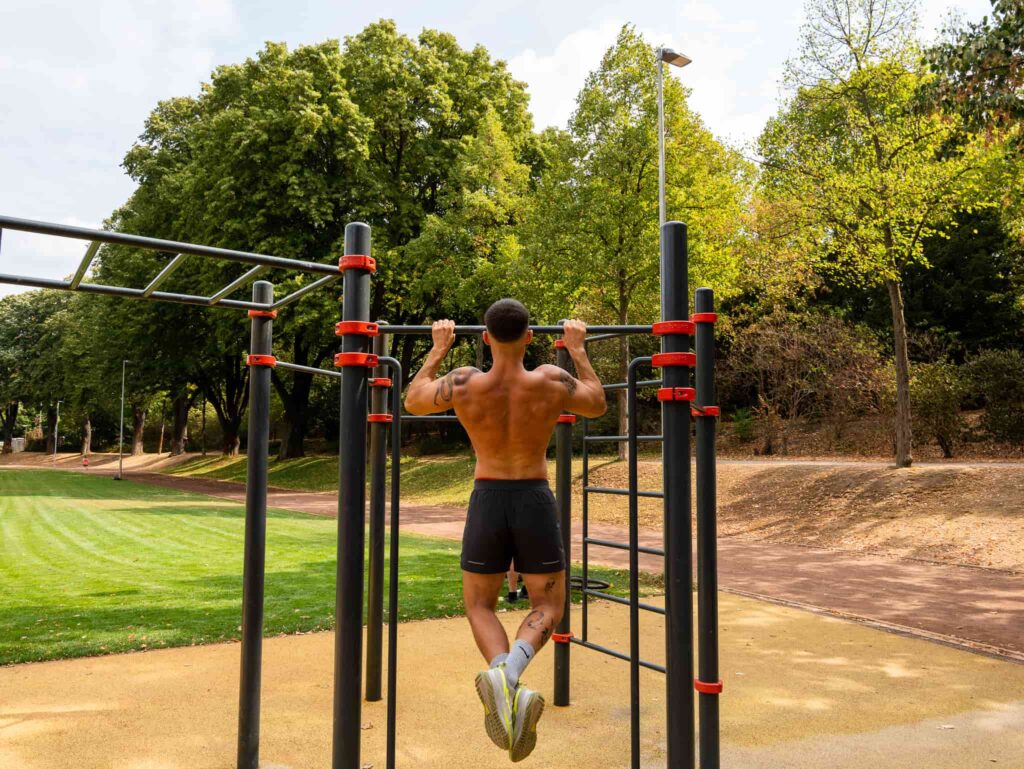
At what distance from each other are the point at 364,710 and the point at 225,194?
22110 mm

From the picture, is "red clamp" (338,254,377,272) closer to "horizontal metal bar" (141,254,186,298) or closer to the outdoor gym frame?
the outdoor gym frame

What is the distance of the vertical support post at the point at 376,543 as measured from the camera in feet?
14.1

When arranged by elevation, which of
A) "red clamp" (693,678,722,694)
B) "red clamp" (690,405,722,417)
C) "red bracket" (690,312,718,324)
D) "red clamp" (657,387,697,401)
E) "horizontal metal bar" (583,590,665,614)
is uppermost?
"red bracket" (690,312,718,324)

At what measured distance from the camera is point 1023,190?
15.5 metres

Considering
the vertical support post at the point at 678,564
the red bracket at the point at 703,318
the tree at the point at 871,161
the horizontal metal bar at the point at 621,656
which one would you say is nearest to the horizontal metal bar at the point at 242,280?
the vertical support post at the point at 678,564

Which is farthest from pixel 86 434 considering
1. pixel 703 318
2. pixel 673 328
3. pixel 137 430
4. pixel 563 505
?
pixel 673 328

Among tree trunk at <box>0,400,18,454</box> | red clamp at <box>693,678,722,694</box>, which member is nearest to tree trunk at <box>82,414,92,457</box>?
tree trunk at <box>0,400,18,454</box>

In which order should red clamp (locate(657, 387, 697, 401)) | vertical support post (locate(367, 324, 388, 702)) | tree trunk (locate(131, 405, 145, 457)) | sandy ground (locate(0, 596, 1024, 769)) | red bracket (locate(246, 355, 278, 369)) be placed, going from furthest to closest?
tree trunk (locate(131, 405, 145, 457)), vertical support post (locate(367, 324, 388, 702)), red bracket (locate(246, 355, 278, 369)), sandy ground (locate(0, 596, 1024, 769)), red clamp (locate(657, 387, 697, 401))

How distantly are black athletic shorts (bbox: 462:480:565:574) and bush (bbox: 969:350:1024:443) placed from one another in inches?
766

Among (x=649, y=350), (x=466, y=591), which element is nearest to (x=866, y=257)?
(x=649, y=350)

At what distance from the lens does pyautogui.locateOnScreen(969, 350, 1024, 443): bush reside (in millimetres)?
18656

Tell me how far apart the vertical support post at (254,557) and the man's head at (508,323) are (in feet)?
4.56

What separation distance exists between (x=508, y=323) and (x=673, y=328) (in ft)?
2.54

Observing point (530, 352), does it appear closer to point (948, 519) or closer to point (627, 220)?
point (627, 220)
